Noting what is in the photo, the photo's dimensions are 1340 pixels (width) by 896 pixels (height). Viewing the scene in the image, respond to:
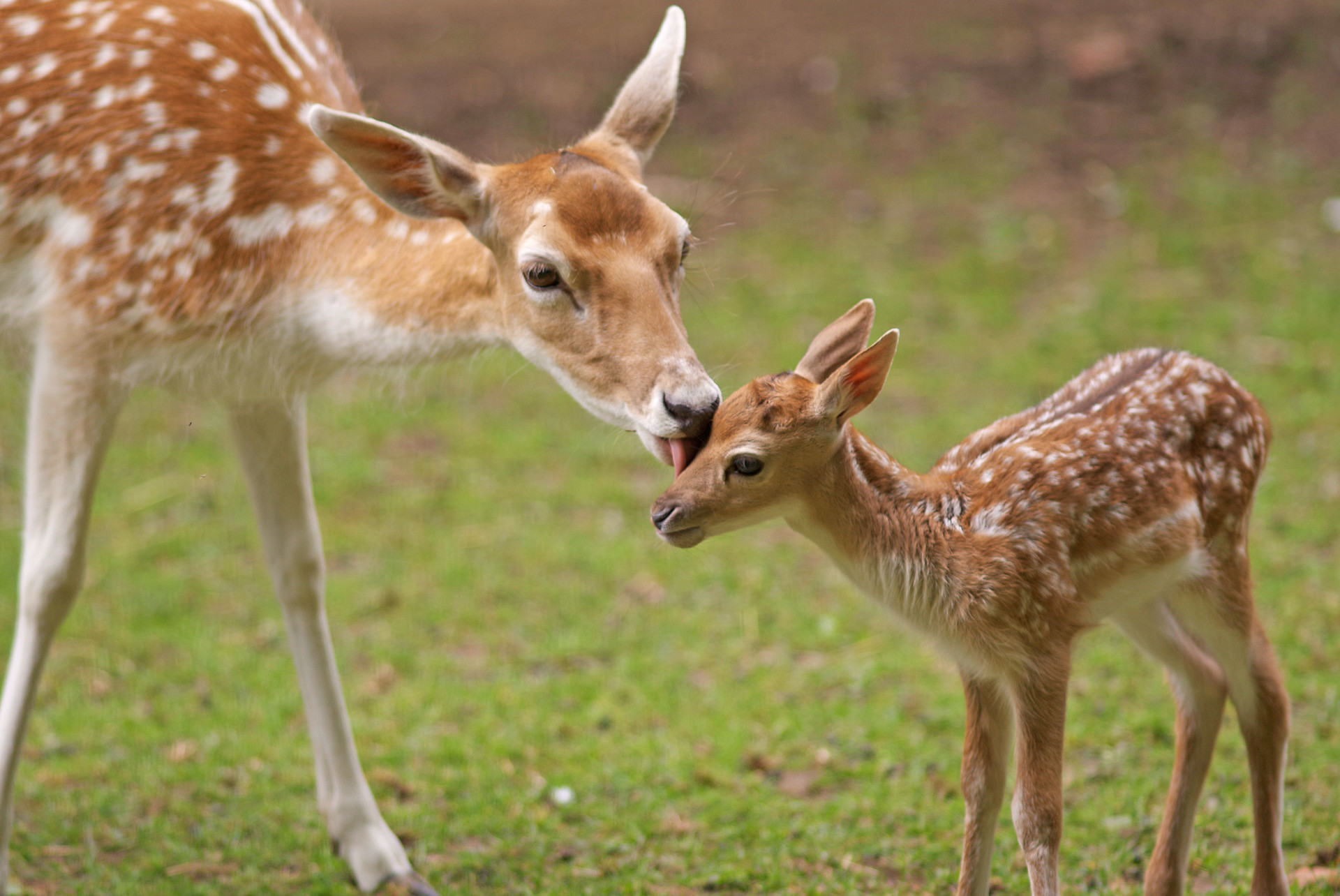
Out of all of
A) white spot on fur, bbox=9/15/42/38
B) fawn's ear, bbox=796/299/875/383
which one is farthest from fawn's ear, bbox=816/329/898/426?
white spot on fur, bbox=9/15/42/38

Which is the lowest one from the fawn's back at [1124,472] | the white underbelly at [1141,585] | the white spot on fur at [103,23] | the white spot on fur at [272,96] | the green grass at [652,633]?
the green grass at [652,633]

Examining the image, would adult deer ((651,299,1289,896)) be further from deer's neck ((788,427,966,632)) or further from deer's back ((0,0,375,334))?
deer's back ((0,0,375,334))

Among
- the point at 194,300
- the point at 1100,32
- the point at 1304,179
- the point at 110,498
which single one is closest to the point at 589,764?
the point at 194,300

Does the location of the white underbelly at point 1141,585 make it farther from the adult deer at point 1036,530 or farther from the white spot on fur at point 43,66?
the white spot on fur at point 43,66

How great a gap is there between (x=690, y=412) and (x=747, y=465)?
218mm

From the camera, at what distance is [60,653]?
22.0 feet

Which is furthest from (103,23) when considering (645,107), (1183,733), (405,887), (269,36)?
(1183,733)

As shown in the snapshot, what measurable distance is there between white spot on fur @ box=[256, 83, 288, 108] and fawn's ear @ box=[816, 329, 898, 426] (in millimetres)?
2104

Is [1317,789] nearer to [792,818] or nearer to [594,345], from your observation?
[792,818]

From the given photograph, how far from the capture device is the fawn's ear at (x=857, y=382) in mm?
3400

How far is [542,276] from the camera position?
3865mm

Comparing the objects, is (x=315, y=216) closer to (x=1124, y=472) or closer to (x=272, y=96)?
(x=272, y=96)

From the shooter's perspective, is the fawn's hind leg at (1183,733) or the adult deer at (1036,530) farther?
the fawn's hind leg at (1183,733)

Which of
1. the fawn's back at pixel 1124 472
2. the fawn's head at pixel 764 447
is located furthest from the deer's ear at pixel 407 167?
the fawn's back at pixel 1124 472
